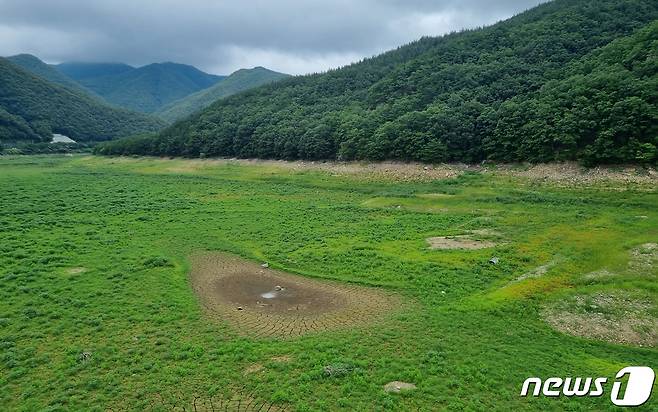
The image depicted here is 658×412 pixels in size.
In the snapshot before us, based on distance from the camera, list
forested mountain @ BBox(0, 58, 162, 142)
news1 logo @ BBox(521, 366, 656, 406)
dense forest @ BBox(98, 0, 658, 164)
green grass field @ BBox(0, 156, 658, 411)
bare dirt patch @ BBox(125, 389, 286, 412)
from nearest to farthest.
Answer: bare dirt patch @ BBox(125, 389, 286, 412) → news1 logo @ BBox(521, 366, 656, 406) → green grass field @ BBox(0, 156, 658, 411) → dense forest @ BBox(98, 0, 658, 164) → forested mountain @ BBox(0, 58, 162, 142)

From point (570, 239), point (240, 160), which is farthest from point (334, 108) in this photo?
point (570, 239)

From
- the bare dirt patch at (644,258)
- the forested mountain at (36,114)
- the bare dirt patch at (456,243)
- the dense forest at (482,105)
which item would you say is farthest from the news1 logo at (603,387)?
the forested mountain at (36,114)

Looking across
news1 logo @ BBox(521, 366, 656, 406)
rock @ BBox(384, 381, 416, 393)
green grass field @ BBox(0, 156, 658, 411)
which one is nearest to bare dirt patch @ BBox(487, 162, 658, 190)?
green grass field @ BBox(0, 156, 658, 411)

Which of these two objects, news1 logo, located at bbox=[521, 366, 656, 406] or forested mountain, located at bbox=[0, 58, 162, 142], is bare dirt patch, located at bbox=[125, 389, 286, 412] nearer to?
news1 logo, located at bbox=[521, 366, 656, 406]

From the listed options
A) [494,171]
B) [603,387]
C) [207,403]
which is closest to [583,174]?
[494,171]

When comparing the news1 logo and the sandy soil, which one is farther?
the sandy soil

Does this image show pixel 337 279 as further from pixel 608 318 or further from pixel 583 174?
pixel 583 174

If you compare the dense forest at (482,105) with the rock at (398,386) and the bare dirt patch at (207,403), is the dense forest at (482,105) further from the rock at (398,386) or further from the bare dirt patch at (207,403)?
the bare dirt patch at (207,403)
